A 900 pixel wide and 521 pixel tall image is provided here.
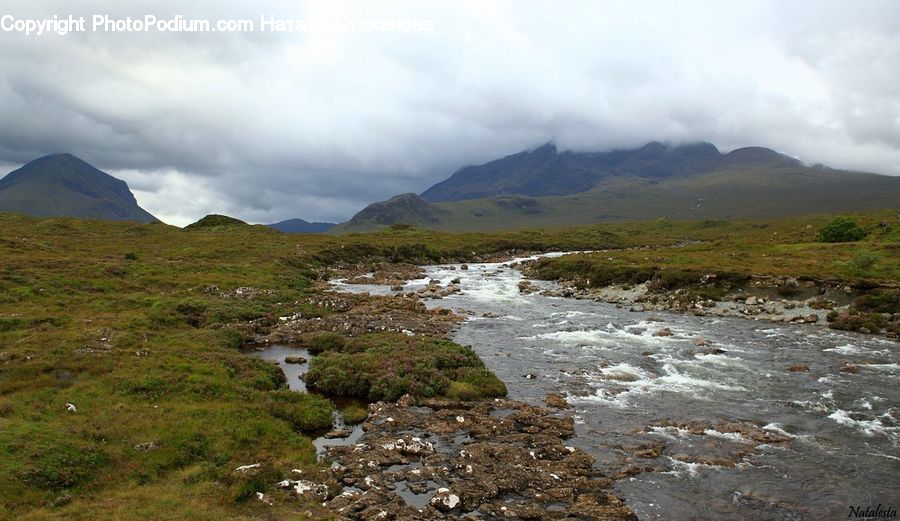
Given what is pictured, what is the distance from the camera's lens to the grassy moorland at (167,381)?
51.5ft

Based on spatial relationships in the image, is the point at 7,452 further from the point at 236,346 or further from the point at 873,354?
the point at 873,354

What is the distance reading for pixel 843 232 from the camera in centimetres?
7544

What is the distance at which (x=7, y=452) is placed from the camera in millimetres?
16109

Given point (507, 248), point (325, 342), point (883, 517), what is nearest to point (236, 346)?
point (325, 342)

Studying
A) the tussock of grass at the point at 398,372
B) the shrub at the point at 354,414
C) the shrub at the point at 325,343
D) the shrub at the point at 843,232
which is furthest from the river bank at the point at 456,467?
the shrub at the point at 843,232

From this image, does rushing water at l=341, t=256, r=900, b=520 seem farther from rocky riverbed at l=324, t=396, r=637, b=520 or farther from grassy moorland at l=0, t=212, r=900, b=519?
grassy moorland at l=0, t=212, r=900, b=519

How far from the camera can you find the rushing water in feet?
55.0

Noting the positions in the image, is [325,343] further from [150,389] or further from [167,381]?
[150,389]

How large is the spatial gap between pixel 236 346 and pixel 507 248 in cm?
9410

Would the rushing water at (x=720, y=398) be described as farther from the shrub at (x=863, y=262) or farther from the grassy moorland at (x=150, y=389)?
the shrub at (x=863, y=262)

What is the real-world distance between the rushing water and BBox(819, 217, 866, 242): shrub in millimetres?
46094

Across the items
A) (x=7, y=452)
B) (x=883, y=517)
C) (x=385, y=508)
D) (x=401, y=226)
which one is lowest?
(x=883, y=517)

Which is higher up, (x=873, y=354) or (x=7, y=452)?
(x=7, y=452)

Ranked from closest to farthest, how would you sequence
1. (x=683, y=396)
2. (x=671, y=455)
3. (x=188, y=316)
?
(x=671, y=455) → (x=683, y=396) → (x=188, y=316)
